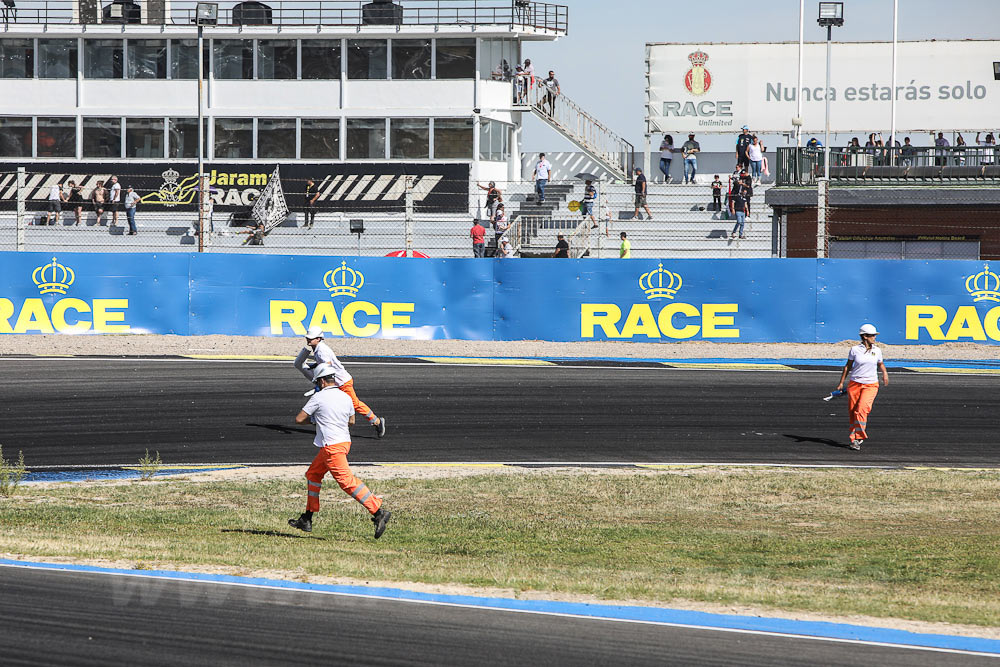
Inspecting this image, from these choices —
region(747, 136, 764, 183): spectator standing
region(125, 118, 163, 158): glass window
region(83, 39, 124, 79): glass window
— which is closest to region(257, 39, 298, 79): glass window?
region(125, 118, 163, 158): glass window

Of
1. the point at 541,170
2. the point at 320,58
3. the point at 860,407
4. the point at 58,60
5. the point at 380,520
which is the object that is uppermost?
the point at 320,58

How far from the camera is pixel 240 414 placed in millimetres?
17766

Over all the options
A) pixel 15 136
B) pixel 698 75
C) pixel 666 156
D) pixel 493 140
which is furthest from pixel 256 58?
pixel 698 75

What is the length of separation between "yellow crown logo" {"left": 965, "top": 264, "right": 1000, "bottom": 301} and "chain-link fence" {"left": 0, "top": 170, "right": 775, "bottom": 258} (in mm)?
6991

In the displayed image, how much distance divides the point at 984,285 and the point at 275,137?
78.6 ft

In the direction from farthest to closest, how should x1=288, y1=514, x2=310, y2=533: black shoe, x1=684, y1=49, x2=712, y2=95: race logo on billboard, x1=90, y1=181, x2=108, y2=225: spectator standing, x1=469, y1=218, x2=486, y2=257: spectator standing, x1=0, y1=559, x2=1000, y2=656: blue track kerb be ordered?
x1=684, y1=49, x2=712, y2=95: race logo on billboard → x1=90, y1=181, x2=108, y2=225: spectator standing → x1=469, y1=218, x2=486, y2=257: spectator standing → x1=288, y1=514, x2=310, y2=533: black shoe → x1=0, y1=559, x2=1000, y2=656: blue track kerb

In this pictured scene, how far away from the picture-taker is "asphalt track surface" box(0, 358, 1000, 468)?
15758 millimetres

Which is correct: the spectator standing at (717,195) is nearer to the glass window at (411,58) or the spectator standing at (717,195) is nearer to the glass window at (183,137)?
the glass window at (411,58)

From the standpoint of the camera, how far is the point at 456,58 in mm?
39844

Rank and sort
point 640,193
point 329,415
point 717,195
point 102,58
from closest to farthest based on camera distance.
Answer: point 329,415 < point 717,195 < point 640,193 < point 102,58

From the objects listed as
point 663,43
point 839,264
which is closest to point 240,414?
point 839,264

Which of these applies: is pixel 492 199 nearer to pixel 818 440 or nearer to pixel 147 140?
pixel 147 140

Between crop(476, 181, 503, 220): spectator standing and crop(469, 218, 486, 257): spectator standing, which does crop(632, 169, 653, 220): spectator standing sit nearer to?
crop(476, 181, 503, 220): spectator standing

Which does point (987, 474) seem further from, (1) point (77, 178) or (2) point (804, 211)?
(1) point (77, 178)
